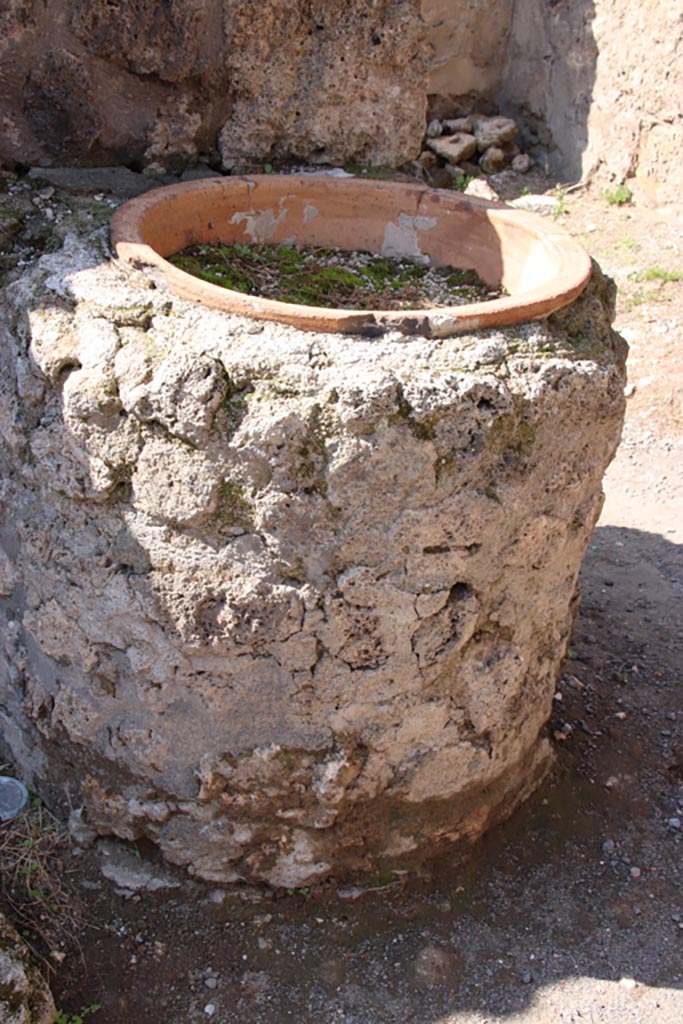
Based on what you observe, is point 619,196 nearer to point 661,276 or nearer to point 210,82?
point 661,276

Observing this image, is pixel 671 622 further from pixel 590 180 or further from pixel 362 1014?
pixel 590 180

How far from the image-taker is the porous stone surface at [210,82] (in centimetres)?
293

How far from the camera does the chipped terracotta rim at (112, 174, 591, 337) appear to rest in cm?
260

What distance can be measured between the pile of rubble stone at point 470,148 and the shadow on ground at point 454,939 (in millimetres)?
6522

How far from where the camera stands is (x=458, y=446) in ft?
7.37

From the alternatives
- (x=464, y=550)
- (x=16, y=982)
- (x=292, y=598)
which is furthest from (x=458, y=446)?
(x=16, y=982)

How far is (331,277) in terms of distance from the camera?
2.97 m

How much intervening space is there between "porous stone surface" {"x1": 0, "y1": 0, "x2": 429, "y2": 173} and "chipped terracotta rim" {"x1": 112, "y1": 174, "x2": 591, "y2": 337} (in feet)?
1.08

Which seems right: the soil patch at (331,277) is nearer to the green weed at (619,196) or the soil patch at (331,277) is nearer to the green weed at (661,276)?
the green weed at (661,276)

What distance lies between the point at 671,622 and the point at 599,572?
400 mm

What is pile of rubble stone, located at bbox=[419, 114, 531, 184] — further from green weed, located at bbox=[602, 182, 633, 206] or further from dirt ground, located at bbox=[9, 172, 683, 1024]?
dirt ground, located at bbox=[9, 172, 683, 1024]

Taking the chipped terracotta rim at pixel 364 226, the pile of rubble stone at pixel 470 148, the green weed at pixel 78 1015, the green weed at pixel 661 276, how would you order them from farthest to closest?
the pile of rubble stone at pixel 470 148
the green weed at pixel 661 276
the chipped terracotta rim at pixel 364 226
the green weed at pixel 78 1015

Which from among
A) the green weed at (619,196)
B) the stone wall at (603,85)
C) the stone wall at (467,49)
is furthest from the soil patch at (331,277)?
the stone wall at (467,49)

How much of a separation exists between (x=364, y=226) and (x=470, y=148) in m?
6.01
